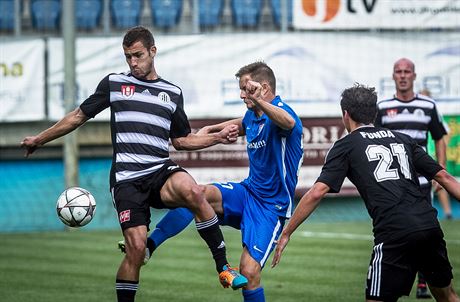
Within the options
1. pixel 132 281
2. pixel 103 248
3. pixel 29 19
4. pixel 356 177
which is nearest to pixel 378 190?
pixel 356 177

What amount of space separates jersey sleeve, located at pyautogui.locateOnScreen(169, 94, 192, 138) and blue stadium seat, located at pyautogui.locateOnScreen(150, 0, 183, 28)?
1304 centimetres

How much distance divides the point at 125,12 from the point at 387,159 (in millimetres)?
15106

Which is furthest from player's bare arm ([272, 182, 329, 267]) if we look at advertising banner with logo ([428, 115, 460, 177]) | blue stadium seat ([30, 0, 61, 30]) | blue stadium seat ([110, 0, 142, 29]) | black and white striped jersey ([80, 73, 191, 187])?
blue stadium seat ([30, 0, 61, 30])

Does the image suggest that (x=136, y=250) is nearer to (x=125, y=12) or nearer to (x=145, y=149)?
(x=145, y=149)

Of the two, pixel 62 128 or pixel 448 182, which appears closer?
pixel 448 182

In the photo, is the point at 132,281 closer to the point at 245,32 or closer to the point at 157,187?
the point at 157,187

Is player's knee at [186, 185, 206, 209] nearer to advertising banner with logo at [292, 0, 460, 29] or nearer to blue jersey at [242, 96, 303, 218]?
blue jersey at [242, 96, 303, 218]

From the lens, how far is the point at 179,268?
14039 millimetres

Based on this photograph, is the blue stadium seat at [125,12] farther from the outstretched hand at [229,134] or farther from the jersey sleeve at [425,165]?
the jersey sleeve at [425,165]

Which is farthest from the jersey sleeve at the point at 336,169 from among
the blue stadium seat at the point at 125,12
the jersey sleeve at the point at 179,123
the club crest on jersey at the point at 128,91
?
the blue stadium seat at the point at 125,12

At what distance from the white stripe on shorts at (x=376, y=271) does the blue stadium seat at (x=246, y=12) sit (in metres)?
15.0

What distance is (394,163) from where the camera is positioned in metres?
7.70

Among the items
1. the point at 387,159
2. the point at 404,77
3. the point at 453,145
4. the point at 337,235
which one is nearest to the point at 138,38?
the point at 387,159

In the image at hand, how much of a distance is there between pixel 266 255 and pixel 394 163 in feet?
5.56
